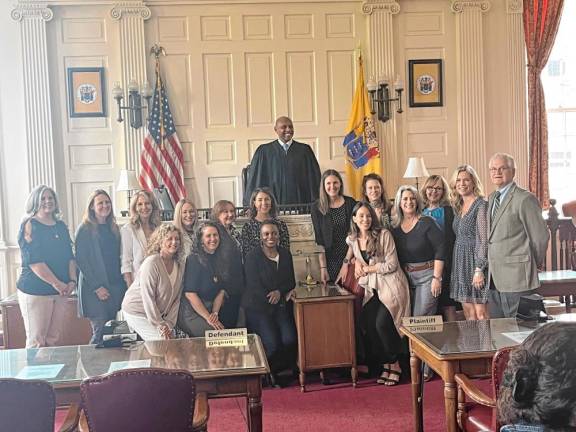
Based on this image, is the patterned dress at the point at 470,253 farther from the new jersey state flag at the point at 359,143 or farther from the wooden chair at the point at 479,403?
the new jersey state flag at the point at 359,143

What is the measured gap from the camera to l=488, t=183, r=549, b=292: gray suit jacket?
14.1 feet

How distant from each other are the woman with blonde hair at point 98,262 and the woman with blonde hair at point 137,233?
0.10 m

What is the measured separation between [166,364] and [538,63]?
6.40 m

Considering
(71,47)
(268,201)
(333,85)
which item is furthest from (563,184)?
(71,47)

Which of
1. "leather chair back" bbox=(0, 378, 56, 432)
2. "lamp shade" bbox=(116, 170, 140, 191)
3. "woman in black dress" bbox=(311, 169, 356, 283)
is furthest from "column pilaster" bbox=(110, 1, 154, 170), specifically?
"leather chair back" bbox=(0, 378, 56, 432)

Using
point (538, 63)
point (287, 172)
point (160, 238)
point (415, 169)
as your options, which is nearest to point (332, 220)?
point (287, 172)

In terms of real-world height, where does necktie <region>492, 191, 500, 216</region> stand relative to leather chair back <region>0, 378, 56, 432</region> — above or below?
above

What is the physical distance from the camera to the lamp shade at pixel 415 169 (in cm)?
705

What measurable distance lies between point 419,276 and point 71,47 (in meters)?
4.67

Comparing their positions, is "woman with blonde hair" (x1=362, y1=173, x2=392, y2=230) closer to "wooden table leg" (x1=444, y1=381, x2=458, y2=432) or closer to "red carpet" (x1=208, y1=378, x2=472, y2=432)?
"red carpet" (x1=208, y1=378, x2=472, y2=432)

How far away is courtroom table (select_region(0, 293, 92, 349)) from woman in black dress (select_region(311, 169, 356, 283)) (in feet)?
6.43

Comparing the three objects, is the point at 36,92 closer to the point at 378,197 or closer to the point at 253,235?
the point at 253,235

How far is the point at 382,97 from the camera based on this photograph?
24.7 feet

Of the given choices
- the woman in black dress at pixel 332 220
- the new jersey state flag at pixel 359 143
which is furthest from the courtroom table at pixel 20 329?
the new jersey state flag at pixel 359 143
